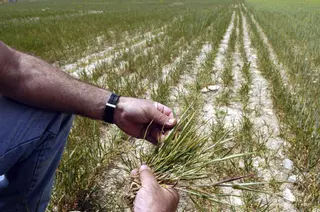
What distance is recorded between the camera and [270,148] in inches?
83.4

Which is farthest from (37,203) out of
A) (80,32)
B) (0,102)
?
(80,32)

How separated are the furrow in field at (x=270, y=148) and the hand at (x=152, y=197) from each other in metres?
0.63

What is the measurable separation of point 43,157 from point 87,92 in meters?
0.50

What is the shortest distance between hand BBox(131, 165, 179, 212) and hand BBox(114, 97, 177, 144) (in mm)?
377

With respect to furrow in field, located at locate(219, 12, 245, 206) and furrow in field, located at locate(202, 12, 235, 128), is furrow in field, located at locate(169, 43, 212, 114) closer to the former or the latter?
furrow in field, located at locate(202, 12, 235, 128)

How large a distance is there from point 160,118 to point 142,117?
0.11m

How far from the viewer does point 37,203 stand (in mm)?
1194

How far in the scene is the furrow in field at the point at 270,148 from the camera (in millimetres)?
1623

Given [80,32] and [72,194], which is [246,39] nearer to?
[80,32]

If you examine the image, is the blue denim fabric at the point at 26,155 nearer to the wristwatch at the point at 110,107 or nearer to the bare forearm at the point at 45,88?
the bare forearm at the point at 45,88

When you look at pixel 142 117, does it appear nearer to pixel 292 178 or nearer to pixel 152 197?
pixel 152 197

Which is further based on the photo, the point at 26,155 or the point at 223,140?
the point at 223,140

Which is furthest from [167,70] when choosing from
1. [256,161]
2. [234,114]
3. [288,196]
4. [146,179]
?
[146,179]

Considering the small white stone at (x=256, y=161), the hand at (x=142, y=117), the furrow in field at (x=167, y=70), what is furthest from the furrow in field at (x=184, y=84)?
the hand at (x=142, y=117)
